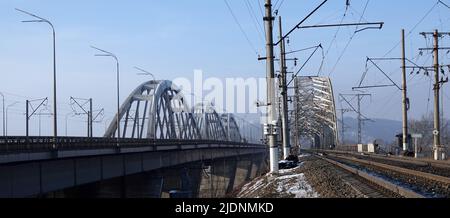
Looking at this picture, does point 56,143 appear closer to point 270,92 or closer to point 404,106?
point 270,92

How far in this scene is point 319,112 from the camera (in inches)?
6747

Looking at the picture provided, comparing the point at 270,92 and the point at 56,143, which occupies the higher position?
the point at 270,92

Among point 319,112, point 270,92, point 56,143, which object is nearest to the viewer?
point 270,92

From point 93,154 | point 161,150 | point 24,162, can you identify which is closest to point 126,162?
point 93,154

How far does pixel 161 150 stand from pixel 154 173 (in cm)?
398

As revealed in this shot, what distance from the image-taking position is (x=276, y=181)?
31266 millimetres

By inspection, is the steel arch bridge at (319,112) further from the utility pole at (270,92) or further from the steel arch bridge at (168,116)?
the utility pole at (270,92)

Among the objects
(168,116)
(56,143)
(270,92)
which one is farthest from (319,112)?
(270,92)

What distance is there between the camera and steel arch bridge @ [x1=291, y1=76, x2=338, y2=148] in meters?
165

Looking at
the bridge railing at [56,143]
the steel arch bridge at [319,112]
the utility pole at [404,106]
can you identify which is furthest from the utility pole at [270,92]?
the steel arch bridge at [319,112]

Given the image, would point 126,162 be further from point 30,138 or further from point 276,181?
point 276,181

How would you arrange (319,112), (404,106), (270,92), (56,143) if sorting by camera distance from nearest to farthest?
1. (270,92)
2. (56,143)
3. (404,106)
4. (319,112)

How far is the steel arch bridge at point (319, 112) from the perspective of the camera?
164625 mm
